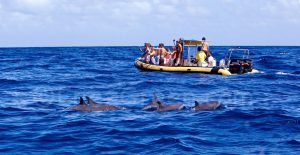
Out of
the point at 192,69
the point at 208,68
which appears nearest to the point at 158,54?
the point at 192,69

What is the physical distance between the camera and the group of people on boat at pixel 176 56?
29203 mm

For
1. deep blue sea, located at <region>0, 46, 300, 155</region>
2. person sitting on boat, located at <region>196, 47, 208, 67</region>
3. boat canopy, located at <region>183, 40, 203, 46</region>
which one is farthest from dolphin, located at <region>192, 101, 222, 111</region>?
boat canopy, located at <region>183, 40, 203, 46</region>

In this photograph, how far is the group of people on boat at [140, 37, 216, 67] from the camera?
2920 centimetres

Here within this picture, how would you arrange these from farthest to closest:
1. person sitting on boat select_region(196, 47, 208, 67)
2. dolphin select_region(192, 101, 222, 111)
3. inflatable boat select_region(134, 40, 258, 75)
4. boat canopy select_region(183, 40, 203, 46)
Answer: boat canopy select_region(183, 40, 203, 46), person sitting on boat select_region(196, 47, 208, 67), inflatable boat select_region(134, 40, 258, 75), dolphin select_region(192, 101, 222, 111)

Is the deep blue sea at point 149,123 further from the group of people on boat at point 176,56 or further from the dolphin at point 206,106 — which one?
the group of people on boat at point 176,56

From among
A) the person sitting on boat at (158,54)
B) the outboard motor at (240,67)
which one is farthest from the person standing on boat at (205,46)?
the person sitting on boat at (158,54)

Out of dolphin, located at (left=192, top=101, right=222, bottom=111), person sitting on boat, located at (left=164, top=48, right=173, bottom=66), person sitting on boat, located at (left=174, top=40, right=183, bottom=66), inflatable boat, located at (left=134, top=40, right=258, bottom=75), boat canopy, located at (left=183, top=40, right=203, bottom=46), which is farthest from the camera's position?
person sitting on boat, located at (left=164, top=48, right=173, bottom=66)

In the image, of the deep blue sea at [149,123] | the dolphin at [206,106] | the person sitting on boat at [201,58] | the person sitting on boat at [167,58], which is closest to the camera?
the deep blue sea at [149,123]

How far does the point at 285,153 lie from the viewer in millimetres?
9906

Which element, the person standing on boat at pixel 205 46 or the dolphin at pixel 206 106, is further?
the person standing on boat at pixel 205 46

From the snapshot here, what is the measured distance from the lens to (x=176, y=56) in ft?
101

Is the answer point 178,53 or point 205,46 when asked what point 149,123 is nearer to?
point 205,46

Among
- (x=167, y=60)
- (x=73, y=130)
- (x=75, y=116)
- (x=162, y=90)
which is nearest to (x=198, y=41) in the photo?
(x=167, y=60)

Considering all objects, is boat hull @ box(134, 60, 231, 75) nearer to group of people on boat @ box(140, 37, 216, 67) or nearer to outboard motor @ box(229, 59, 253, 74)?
group of people on boat @ box(140, 37, 216, 67)
